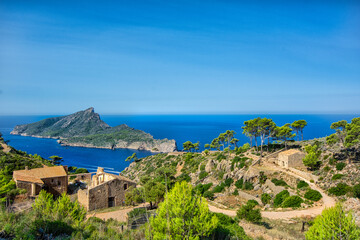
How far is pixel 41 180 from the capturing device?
27.4m

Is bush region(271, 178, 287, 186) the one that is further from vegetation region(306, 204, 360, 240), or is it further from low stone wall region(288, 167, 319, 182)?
vegetation region(306, 204, 360, 240)

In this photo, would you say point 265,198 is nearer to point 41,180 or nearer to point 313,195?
point 313,195

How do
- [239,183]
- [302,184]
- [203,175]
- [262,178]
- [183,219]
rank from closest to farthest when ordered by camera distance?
[183,219]
[302,184]
[262,178]
[239,183]
[203,175]

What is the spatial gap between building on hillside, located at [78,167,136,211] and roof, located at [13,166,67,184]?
16.1ft

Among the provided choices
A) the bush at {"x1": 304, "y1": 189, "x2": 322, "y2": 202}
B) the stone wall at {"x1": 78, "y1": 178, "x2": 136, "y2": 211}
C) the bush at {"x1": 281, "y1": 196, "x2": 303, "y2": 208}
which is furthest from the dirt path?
the stone wall at {"x1": 78, "y1": 178, "x2": 136, "y2": 211}

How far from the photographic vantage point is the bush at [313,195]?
2489 centimetres

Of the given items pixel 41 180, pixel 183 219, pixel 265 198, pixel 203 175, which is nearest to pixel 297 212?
pixel 265 198

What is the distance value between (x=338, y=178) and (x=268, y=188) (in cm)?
823

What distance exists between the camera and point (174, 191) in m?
11.6

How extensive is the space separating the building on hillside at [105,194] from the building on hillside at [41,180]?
433 centimetres

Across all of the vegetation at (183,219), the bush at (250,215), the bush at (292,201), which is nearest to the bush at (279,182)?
the bush at (292,201)

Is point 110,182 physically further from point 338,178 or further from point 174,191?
point 338,178

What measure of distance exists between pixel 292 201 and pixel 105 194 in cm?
2067

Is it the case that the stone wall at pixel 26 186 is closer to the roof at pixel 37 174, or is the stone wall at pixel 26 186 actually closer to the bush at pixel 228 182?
the roof at pixel 37 174
